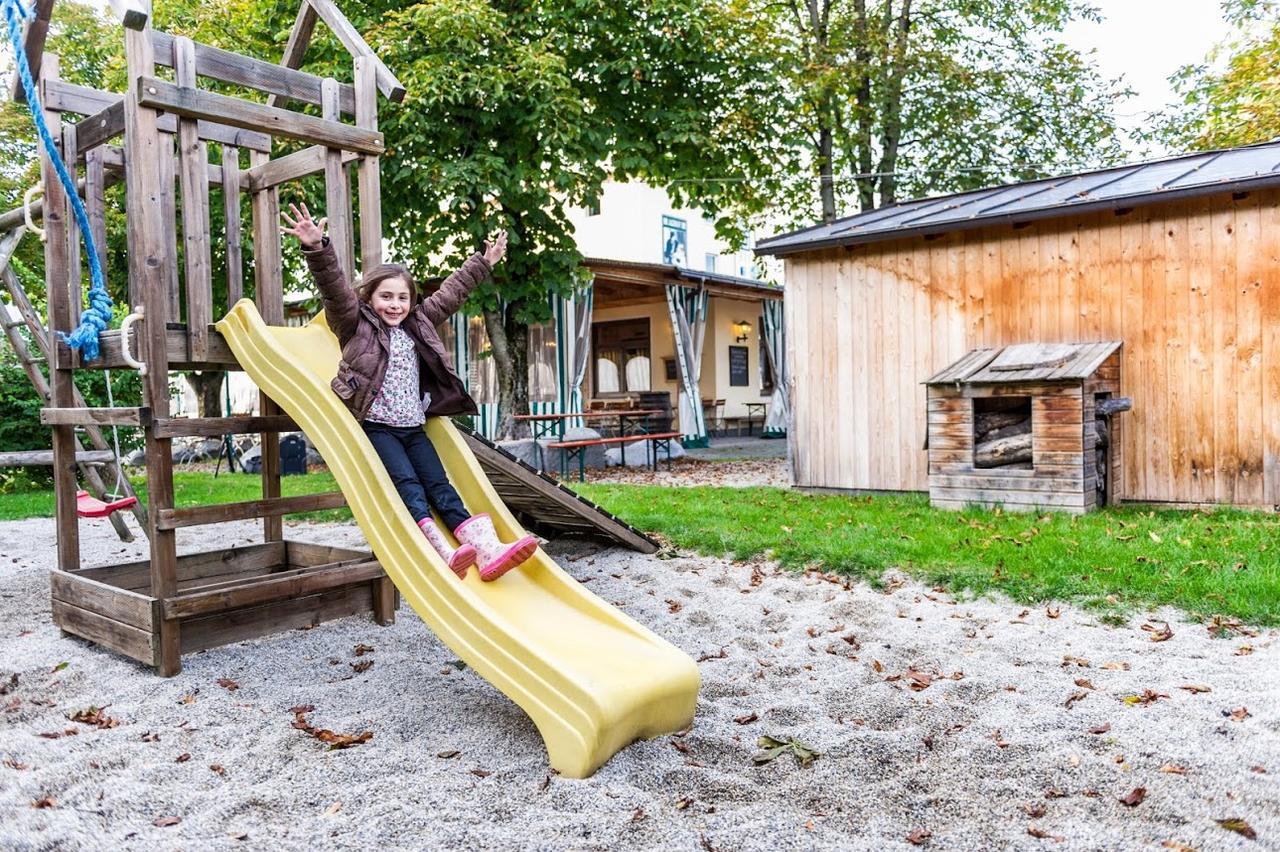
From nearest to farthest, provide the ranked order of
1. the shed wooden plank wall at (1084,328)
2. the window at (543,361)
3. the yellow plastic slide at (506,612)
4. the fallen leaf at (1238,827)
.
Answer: the fallen leaf at (1238,827) < the yellow plastic slide at (506,612) < the shed wooden plank wall at (1084,328) < the window at (543,361)

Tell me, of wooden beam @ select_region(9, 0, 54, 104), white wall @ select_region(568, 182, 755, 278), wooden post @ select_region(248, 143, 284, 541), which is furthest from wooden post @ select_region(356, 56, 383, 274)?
white wall @ select_region(568, 182, 755, 278)

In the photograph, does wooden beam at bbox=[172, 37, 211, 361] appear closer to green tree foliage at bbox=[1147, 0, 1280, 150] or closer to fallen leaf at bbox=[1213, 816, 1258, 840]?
fallen leaf at bbox=[1213, 816, 1258, 840]

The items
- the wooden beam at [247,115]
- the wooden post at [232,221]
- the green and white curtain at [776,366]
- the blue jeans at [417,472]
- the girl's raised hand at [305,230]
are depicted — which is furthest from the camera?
the green and white curtain at [776,366]

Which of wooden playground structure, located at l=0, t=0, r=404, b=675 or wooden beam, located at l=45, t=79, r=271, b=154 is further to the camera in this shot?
wooden beam, located at l=45, t=79, r=271, b=154

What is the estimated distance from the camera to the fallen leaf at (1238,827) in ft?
8.12

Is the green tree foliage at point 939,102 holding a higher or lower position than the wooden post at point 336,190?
higher

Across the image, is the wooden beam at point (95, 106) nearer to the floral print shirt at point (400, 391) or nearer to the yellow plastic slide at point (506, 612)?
the yellow plastic slide at point (506, 612)

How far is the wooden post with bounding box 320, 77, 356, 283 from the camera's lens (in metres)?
4.75

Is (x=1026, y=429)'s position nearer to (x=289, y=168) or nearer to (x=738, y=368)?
(x=289, y=168)

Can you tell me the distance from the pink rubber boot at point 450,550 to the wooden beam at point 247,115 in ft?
6.72

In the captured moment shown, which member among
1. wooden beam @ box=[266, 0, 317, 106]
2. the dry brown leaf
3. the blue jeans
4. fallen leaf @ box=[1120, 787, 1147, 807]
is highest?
wooden beam @ box=[266, 0, 317, 106]

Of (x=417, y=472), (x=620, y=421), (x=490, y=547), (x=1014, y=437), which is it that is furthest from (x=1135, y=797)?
(x=620, y=421)

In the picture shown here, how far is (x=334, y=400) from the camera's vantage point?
3.98 metres

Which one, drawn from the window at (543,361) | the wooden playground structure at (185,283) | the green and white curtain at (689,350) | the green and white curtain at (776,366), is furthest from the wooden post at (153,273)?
the green and white curtain at (776,366)
